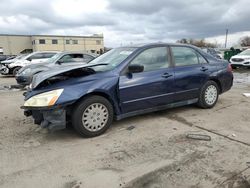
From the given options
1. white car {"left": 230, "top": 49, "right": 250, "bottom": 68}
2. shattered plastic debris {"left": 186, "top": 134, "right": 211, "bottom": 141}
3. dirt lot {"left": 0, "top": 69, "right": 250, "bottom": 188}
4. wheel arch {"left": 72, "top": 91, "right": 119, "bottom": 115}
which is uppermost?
white car {"left": 230, "top": 49, "right": 250, "bottom": 68}

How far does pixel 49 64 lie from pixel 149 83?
598 centimetres

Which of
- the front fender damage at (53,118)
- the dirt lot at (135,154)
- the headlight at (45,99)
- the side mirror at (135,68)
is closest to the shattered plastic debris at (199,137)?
the dirt lot at (135,154)

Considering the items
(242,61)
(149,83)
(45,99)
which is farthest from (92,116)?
(242,61)

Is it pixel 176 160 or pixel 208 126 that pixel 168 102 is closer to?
pixel 208 126

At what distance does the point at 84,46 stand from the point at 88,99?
60.9 metres

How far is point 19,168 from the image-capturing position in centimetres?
285

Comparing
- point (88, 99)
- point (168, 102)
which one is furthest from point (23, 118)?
point (168, 102)

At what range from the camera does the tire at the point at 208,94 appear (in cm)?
504

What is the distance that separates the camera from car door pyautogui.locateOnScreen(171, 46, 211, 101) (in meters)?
4.61

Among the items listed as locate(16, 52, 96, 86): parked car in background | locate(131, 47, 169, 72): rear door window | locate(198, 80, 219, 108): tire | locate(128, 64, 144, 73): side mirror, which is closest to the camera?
locate(128, 64, 144, 73): side mirror

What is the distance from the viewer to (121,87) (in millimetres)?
3854

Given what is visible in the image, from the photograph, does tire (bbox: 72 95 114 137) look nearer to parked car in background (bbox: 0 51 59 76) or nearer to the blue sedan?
the blue sedan

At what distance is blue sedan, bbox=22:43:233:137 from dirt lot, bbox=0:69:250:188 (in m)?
0.34

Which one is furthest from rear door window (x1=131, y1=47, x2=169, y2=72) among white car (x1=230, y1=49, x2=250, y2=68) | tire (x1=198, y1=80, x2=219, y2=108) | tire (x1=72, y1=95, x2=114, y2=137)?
white car (x1=230, y1=49, x2=250, y2=68)
